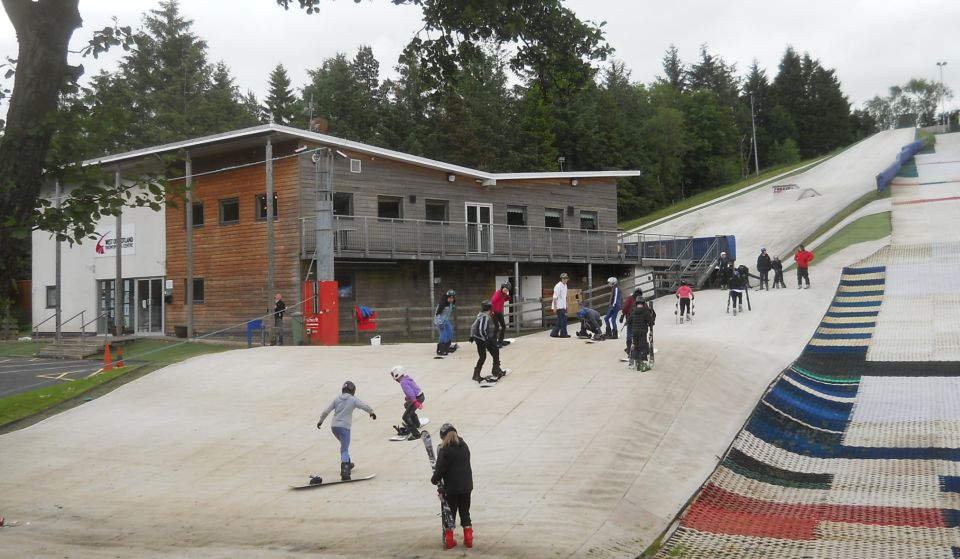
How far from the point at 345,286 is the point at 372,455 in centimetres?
1596

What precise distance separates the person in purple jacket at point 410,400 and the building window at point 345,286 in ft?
50.5

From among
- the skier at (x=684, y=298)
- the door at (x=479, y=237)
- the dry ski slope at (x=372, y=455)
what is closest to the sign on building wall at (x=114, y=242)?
the door at (x=479, y=237)

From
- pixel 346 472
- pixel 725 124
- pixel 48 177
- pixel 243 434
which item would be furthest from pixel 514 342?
pixel 725 124

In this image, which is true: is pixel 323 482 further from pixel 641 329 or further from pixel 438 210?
pixel 438 210

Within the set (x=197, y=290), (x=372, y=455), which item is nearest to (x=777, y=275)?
(x=197, y=290)

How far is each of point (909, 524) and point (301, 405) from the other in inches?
434

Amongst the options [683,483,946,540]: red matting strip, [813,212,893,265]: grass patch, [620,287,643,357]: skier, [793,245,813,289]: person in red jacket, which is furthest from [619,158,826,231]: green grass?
[683,483,946,540]: red matting strip

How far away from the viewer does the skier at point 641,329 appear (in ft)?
55.4

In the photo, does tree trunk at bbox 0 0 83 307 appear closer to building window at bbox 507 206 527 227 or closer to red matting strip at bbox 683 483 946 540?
red matting strip at bbox 683 483 946 540

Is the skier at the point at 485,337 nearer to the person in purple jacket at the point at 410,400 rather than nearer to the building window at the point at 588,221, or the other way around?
the person in purple jacket at the point at 410,400

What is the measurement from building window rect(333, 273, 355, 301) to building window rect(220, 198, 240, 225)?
4336 millimetres

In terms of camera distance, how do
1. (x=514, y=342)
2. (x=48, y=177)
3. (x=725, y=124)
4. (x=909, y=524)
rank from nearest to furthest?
1. (x=48, y=177)
2. (x=909, y=524)
3. (x=514, y=342)
4. (x=725, y=124)

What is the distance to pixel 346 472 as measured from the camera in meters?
12.5

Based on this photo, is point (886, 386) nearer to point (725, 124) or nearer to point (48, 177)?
point (48, 177)
